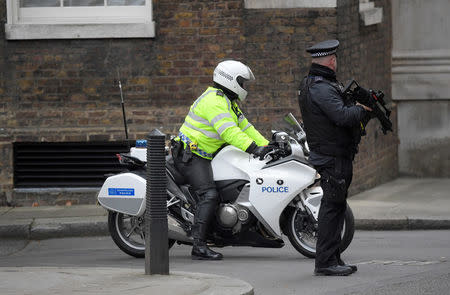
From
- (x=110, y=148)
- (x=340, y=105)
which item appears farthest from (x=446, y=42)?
(x=340, y=105)

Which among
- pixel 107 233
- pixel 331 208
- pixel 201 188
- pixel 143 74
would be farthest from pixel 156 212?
pixel 143 74

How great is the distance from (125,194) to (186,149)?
67 cm

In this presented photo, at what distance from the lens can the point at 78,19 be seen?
13.3m

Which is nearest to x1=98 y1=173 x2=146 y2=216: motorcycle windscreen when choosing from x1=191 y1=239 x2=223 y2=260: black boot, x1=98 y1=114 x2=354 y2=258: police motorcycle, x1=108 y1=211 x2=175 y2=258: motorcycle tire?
x1=98 y1=114 x2=354 y2=258: police motorcycle

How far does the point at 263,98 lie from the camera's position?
1319 centimetres

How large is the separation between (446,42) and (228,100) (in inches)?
254

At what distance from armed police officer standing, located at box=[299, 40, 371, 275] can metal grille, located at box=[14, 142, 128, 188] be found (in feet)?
16.0

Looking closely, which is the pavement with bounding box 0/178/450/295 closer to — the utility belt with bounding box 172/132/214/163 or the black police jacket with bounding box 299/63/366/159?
the black police jacket with bounding box 299/63/366/159

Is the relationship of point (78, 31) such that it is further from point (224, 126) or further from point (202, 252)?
point (202, 252)

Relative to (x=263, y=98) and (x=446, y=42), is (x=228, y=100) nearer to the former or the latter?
(x=263, y=98)

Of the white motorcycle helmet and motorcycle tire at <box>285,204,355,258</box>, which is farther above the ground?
the white motorcycle helmet

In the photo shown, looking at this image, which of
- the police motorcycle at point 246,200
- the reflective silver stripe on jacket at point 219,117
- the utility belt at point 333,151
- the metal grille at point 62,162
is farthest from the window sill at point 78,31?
the utility belt at point 333,151

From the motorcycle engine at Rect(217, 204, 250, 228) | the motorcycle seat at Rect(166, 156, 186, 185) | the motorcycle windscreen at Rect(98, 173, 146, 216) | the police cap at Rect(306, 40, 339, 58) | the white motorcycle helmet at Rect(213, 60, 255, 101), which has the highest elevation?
the police cap at Rect(306, 40, 339, 58)

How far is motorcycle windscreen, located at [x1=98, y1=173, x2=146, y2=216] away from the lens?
9938mm
